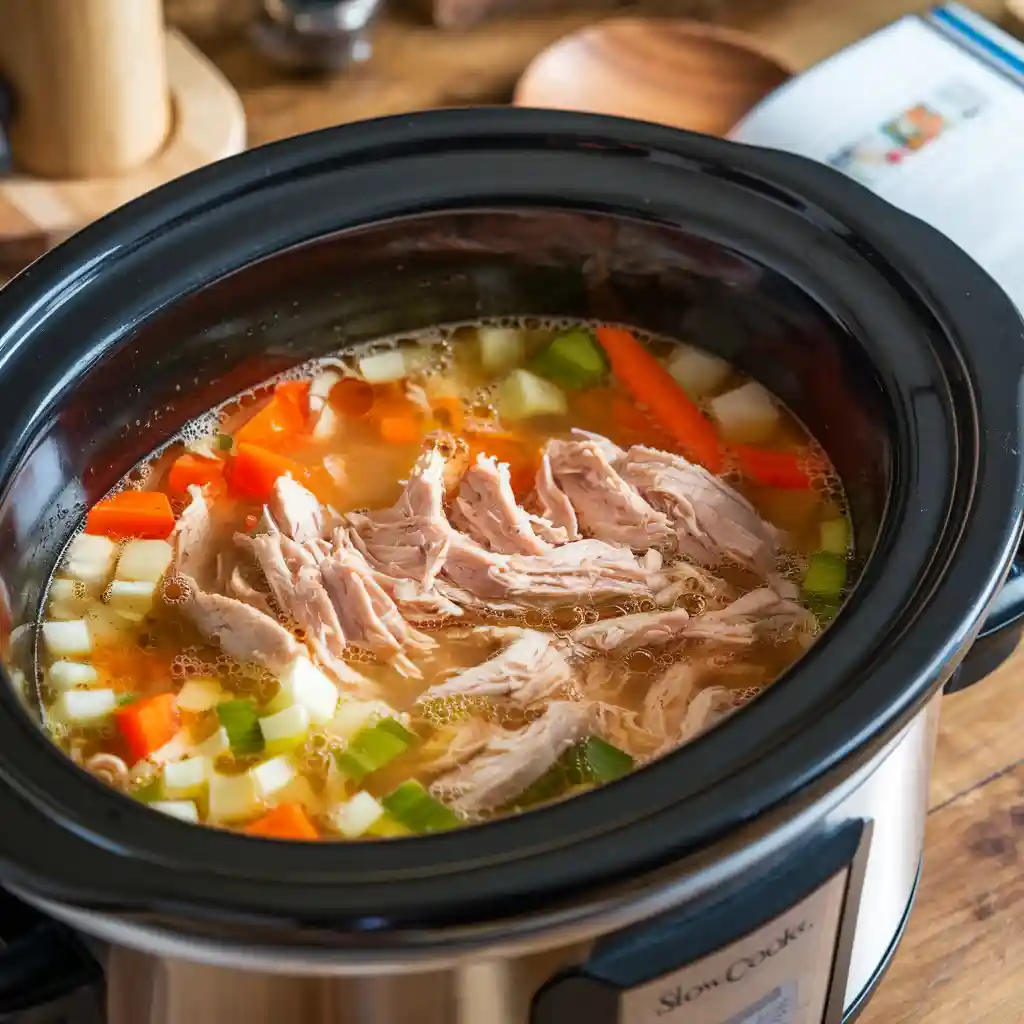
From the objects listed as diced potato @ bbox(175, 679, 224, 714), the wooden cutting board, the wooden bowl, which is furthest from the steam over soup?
the wooden bowl

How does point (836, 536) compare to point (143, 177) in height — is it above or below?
above

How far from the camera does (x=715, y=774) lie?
0.90 metres

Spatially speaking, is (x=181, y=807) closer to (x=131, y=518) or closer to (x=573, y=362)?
(x=131, y=518)

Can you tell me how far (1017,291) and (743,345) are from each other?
38 centimetres

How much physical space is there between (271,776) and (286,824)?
6 centimetres

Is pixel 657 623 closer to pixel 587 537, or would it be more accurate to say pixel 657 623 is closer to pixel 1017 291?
pixel 587 537

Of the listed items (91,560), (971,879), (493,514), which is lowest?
(971,879)

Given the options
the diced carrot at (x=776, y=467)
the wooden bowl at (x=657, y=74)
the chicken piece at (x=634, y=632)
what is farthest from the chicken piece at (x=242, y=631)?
the wooden bowl at (x=657, y=74)

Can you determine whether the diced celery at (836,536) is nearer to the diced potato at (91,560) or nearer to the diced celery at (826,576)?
the diced celery at (826,576)

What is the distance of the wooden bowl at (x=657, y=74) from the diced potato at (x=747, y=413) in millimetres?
667

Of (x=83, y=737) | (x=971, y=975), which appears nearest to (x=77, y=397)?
(x=83, y=737)

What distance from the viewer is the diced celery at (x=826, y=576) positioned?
49.5 inches

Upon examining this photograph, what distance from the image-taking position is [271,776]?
3.78 ft

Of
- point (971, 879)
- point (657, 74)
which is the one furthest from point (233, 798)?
point (657, 74)
